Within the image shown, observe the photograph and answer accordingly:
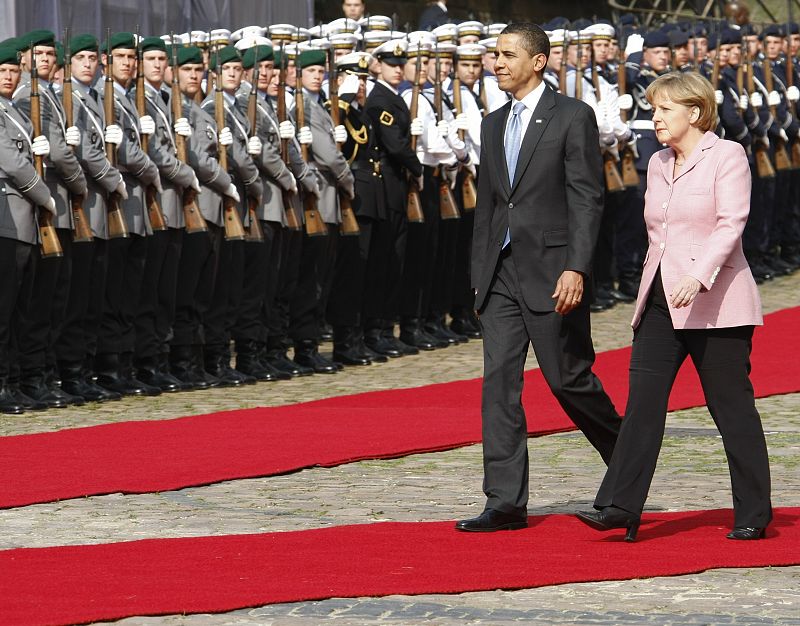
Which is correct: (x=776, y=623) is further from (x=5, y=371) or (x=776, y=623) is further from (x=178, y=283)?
(x=178, y=283)

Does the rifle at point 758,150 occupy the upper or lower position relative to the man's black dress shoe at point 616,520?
upper

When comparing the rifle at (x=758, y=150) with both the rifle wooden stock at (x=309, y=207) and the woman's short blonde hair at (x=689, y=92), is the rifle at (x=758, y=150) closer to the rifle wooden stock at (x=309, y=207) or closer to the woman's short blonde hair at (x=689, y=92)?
the rifle wooden stock at (x=309, y=207)

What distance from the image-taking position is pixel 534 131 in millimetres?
6863

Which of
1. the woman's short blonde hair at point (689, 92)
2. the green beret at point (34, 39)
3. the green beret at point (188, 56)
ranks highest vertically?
the green beret at point (34, 39)

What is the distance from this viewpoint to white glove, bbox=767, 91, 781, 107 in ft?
59.0

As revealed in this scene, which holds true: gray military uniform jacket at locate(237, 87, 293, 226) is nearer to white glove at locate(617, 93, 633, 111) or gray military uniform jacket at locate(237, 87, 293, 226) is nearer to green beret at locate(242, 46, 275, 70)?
green beret at locate(242, 46, 275, 70)

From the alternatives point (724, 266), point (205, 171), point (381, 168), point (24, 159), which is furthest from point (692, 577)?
point (381, 168)

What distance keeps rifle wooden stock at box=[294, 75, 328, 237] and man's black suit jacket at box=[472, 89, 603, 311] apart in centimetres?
557

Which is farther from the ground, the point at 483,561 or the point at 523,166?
the point at 523,166

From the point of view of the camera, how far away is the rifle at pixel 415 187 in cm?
1351

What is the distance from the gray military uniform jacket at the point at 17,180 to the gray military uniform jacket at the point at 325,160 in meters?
2.46

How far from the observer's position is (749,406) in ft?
21.5

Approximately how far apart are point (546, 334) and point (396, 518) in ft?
3.00

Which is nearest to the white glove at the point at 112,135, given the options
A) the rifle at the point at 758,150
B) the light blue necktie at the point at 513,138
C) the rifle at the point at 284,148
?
the rifle at the point at 284,148
